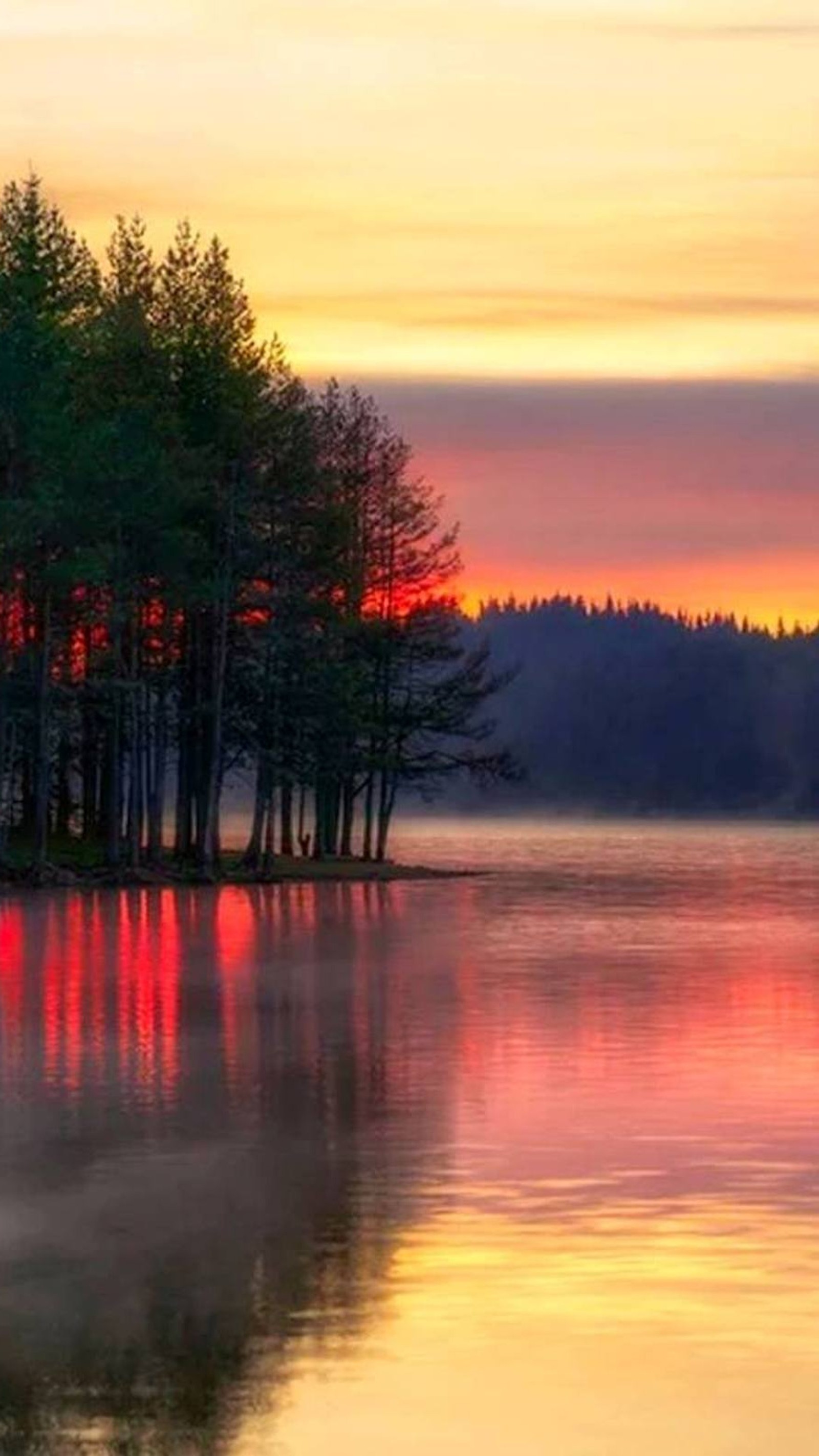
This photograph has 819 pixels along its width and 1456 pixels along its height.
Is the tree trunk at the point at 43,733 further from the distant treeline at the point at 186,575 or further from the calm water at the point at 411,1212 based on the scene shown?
the calm water at the point at 411,1212

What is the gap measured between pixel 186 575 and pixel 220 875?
8.58m

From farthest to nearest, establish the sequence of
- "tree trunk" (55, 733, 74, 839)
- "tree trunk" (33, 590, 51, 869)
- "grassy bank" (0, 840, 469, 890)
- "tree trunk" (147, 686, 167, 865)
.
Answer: "tree trunk" (55, 733, 74, 839), "tree trunk" (147, 686, 167, 865), "grassy bank" (0, 840, 469, 890), "tree trunk" (33, 590, 51, 869)

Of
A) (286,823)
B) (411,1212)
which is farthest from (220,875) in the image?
(411,1212)

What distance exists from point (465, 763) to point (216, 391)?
68.3ft

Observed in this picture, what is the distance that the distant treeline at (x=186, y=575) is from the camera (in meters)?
95.8

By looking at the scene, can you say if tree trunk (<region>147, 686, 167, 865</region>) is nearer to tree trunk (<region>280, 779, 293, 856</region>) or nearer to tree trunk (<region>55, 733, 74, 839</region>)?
tree trunk (<region>55, 733, 74, 839</region>)

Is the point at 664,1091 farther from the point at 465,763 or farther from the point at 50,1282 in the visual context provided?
the point at 465,763

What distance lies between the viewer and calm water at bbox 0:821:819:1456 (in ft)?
52.1

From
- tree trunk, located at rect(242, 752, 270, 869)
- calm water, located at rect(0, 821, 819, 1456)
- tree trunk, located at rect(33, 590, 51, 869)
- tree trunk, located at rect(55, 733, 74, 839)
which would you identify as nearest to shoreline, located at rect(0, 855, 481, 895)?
tree trunk, located at rect(242, 752, 270, 869)

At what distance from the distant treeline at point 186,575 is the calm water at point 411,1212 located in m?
44.1

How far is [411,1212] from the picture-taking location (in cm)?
2292

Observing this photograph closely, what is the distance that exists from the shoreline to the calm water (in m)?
38.6

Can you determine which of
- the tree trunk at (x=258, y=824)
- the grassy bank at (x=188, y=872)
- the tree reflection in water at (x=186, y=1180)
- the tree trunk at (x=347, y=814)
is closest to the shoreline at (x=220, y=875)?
the grassy bank at (x=188, y=872)

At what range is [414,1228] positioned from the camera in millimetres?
22016
